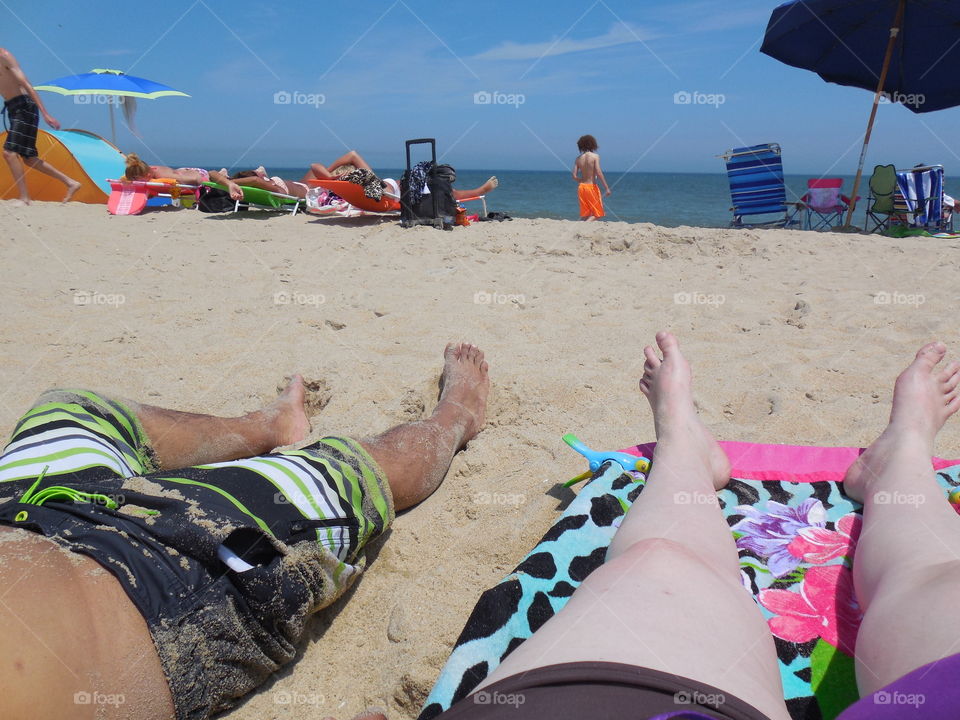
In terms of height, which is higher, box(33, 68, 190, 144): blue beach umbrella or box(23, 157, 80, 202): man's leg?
box(33, 68, 190, 144): blue beach umbrella

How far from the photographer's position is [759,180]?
8.09 metres

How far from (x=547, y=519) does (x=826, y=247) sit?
15.1ft

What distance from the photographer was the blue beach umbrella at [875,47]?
6863 millimetres

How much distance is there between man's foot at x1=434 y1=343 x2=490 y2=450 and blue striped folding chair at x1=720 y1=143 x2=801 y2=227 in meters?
6.76

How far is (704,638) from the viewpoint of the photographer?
0.86 m

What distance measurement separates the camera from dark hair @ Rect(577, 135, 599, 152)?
325 inches

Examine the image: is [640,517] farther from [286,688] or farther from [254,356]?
[254,356]

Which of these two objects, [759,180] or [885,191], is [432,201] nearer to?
[759,180]

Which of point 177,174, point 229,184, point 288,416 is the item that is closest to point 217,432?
point 288,416

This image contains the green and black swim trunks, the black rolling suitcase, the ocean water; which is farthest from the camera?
the ocean water

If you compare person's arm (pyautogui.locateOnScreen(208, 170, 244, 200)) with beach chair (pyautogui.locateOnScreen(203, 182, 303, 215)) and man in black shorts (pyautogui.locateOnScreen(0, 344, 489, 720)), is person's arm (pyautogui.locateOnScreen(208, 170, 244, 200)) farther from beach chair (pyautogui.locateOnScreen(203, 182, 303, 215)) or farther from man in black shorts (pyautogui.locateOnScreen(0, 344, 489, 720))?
man in black shorts (pyautogui.locateOnScreen(0, 344, 489, 720))

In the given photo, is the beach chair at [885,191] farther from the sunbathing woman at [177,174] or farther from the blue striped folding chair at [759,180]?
the sunbathing woman at [177,174]

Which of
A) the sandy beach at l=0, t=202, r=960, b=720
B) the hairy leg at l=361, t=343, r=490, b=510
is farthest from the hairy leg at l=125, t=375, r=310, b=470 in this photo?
the hairy leg at l=361, t=343, r=490, b=510

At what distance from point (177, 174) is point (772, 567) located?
871 cm
